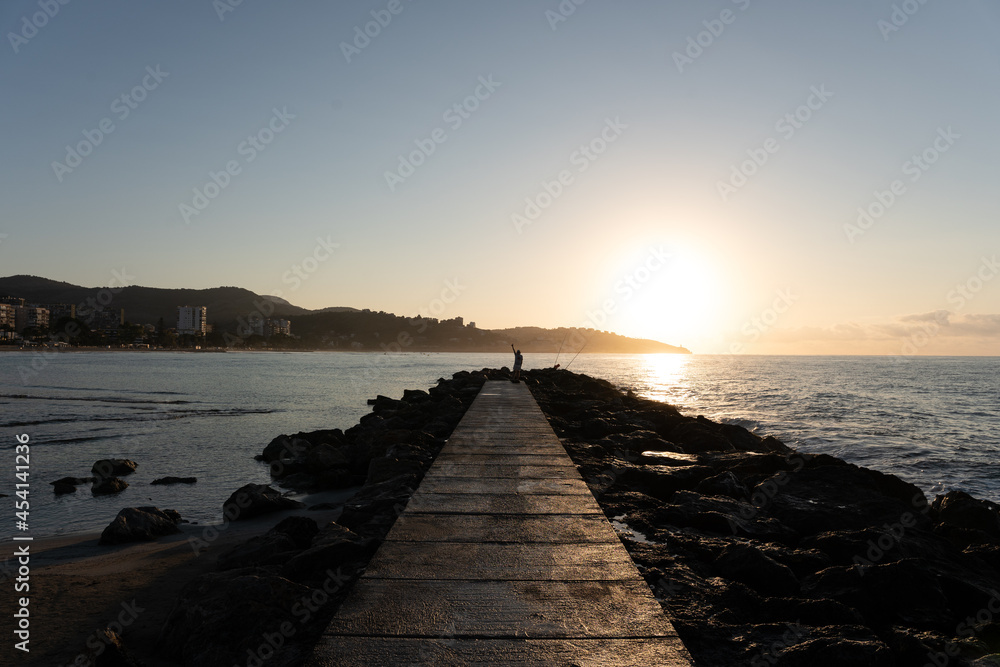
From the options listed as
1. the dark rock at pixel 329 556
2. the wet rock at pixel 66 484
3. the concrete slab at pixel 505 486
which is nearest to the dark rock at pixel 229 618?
the dark rock at pixel 329 556

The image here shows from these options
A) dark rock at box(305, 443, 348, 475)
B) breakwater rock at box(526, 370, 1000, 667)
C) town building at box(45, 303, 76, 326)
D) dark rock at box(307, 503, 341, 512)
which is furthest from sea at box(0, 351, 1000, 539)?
town building at box(45, 303, 76, 326)

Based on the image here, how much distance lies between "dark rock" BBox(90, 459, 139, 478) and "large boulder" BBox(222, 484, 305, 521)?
164 inches

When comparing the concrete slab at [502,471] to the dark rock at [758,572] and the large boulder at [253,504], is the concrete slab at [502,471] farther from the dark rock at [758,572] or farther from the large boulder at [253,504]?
the large boulder at [253,504]

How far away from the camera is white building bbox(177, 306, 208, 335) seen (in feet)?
581

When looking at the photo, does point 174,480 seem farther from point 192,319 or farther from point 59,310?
point 59,310

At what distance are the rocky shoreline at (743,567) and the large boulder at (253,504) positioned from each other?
23mm

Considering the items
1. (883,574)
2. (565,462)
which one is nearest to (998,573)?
(883,574)

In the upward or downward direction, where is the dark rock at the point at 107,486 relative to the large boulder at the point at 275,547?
downward

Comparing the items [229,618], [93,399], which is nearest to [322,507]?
[229,618]

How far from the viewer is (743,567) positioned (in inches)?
173

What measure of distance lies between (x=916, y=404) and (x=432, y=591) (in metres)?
36.6

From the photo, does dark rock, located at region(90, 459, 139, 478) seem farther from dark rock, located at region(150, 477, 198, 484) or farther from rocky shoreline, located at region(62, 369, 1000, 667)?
rocky shoreline, located at region(62, 369, 1000, 667)

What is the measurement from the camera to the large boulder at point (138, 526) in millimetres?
7266

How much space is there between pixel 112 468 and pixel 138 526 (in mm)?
4838
